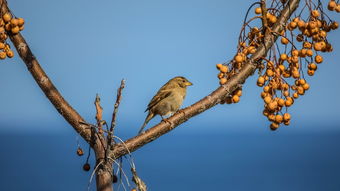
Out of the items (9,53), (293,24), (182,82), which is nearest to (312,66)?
(293,24)

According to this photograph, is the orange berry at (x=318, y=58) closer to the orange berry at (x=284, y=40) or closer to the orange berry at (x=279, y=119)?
the orange berry at (x=284, y=40)

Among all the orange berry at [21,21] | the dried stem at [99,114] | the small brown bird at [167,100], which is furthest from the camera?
the small brown bird at [167,100]

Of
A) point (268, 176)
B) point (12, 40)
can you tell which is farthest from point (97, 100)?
point (268, 176)

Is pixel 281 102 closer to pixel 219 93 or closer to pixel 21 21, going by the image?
pixel 219 93

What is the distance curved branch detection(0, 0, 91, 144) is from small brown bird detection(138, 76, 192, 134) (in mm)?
4490

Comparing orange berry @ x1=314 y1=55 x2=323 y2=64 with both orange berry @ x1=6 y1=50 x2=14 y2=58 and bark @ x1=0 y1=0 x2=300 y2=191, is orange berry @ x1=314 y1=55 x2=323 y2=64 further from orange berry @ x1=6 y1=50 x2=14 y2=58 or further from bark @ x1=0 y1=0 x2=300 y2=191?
orange berry @ x1=6 y1=50 x2=14 y2=58

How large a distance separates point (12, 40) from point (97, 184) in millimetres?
1113

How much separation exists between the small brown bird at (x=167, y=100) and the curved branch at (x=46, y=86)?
4.49m

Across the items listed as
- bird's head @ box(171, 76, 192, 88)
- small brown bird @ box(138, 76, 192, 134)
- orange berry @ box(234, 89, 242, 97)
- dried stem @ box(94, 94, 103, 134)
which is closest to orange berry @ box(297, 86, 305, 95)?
orange berry @ box(234, 89, 242, 97)

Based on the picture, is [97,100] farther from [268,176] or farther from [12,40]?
[268,176]

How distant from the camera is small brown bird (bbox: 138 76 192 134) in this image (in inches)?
345

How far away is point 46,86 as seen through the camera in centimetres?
425

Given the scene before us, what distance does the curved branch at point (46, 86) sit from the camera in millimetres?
4145

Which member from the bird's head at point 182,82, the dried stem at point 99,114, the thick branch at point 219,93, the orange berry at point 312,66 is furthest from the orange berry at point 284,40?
the bird's head at point 182,82
